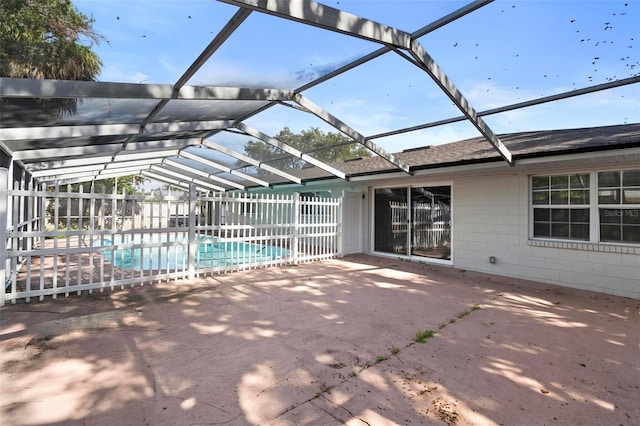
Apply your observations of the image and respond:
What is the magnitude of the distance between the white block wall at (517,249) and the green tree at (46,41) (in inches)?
319

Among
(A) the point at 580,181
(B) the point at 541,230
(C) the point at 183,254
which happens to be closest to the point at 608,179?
(A) the point at 580,181

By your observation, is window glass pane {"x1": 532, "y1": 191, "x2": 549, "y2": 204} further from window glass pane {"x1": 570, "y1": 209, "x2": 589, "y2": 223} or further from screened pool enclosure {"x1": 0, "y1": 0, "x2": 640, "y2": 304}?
screened pool enclosure {"x1": 0, "y1": 0, "x2": 640, "y2": 304}

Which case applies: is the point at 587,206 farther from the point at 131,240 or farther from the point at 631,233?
the point at 131,240

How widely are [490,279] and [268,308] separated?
16.7 ft

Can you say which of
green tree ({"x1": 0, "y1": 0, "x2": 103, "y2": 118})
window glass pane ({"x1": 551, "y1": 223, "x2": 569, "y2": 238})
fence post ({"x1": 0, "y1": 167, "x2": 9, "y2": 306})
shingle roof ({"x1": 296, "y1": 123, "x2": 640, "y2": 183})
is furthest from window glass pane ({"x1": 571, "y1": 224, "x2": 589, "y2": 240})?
fence post ({"x1": 0, "y1": 167, "x2": 9, "y2": 306})

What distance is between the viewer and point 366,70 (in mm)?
5160

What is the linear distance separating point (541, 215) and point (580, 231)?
2.46 ft

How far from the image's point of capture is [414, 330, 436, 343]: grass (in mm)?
3662

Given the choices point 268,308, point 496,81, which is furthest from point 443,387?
point 496,81

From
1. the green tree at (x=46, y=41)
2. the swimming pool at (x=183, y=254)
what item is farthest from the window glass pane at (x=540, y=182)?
the green tree at (x=46, y=41)

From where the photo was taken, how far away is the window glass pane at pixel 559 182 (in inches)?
258

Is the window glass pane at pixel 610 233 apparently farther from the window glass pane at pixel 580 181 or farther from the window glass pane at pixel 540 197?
the window glass pane at pixel 540 197

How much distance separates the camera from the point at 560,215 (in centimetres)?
666

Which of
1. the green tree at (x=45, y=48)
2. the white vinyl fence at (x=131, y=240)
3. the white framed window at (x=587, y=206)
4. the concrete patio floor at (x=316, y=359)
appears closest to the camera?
the concrete patio floor at (x=316, y=359)
